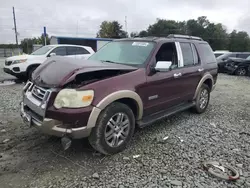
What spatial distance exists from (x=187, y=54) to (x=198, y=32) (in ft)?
200

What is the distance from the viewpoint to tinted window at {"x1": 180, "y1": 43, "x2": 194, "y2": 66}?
474cm

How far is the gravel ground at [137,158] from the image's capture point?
2.75 metres

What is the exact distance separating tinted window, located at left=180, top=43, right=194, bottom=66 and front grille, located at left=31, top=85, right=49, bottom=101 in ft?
9.63

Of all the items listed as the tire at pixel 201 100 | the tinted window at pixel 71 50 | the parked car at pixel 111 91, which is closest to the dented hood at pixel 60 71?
the parked car at pixel 111 91

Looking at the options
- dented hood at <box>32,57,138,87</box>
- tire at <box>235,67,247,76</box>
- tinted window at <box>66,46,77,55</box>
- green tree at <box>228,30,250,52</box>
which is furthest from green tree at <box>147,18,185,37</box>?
dented hood at <box>32,57,138,87</box>

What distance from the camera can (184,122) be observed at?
4.88 meters

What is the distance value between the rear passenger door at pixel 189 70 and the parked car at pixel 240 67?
10.3 metres

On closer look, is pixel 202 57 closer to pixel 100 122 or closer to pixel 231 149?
pixel 231 149

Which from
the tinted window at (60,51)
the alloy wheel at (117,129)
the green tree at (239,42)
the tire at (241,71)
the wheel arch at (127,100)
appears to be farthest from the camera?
the green tree at (239,42)

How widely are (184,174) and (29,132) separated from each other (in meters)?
2.80

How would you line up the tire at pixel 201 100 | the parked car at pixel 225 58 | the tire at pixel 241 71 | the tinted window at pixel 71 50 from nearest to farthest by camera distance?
1. the tire at pixel 201 100
2. the tinted window at pixel 71 50
3. the tire at pixel 241 71
4. the parked car at pixel 225 58

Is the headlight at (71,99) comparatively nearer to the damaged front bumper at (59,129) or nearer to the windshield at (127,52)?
the damaged front bumper at (59,129)

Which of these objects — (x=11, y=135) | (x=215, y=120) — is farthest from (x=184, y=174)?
(x=11, y=135)

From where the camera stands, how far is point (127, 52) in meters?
4.21
